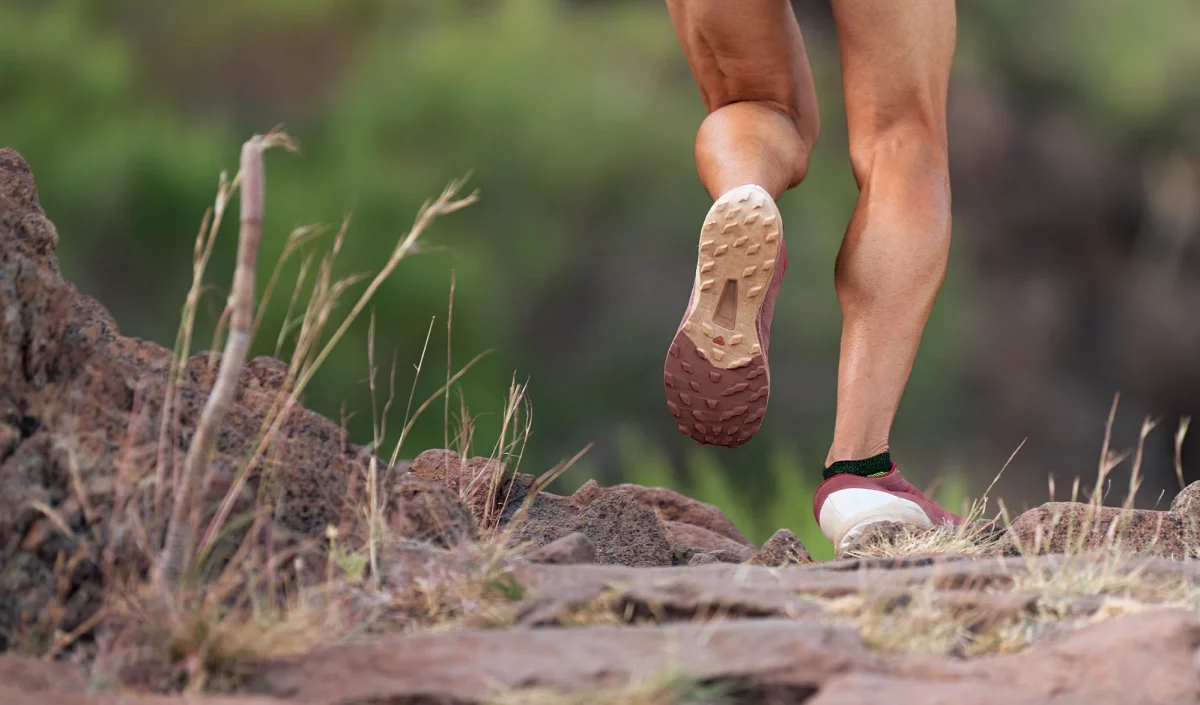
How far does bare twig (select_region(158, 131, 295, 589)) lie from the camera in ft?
4.16

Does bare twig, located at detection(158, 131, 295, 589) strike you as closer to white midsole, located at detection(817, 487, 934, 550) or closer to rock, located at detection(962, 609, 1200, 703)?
rock, located at detection(962, 609, 1200, 703)

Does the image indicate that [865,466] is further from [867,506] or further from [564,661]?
[564,661]

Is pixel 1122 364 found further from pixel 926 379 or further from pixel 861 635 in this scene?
pixel 861 635

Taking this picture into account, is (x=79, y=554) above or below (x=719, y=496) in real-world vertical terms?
above

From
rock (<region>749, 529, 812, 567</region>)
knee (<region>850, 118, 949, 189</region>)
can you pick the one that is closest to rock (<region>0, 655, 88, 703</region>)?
rock (<region>749, 529, 812, 567</region>)

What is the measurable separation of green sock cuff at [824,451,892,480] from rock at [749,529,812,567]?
14 centimetres

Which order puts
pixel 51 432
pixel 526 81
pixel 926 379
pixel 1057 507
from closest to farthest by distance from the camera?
pixel 51 432 → pixel 1057 507 → pixel 926 379 → pixel 526 81

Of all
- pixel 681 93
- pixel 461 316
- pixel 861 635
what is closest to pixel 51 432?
pixel 861 635

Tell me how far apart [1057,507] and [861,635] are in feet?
2.82

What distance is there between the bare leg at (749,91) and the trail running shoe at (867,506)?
0.49m

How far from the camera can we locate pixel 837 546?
6.84 ft

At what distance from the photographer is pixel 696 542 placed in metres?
2.51

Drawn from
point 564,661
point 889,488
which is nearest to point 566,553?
point 564,661

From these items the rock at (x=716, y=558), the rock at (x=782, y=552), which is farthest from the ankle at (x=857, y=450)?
the rock at (x=716, y=558)
